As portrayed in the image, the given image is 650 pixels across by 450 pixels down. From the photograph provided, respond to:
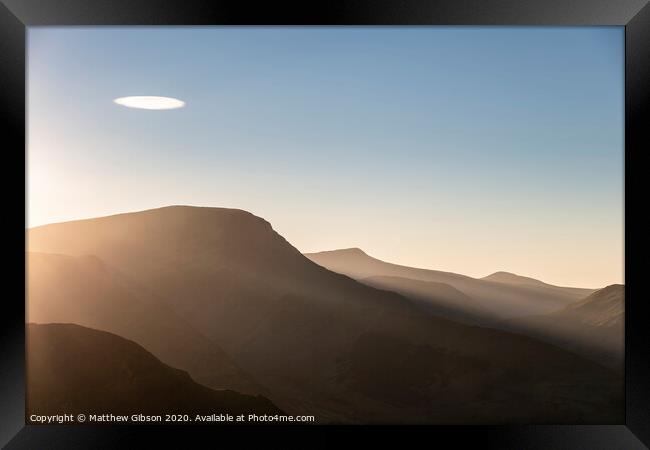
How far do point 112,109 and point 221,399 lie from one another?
49.4 inches

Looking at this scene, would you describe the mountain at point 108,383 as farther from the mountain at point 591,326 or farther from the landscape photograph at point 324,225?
the mountain at point 591,326

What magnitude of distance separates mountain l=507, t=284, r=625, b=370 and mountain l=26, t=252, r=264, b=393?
1.17 meters

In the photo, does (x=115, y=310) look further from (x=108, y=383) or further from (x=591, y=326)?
(x=591, y=326)

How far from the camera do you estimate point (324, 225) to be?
2.33 m

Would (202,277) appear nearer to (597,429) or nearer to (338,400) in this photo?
(338,400)

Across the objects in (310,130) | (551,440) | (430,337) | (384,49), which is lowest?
(551,440)

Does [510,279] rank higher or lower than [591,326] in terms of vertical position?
higher

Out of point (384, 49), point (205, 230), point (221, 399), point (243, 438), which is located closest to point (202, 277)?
point (205, 230)

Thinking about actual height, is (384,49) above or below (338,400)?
above

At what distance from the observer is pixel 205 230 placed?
7.52 feet

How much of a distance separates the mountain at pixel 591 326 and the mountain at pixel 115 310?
1.17 metres

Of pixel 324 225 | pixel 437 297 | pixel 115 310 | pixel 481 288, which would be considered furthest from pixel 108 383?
Answer: pixel 481 288

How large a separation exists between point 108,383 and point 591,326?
1.96 metres

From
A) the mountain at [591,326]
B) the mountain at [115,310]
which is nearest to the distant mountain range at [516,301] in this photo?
the mountain at [591,326]
